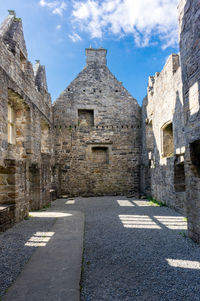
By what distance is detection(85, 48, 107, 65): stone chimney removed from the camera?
11906 millimetres

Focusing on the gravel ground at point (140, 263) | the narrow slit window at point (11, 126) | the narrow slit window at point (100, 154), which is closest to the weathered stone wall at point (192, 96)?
the gravel ground at point (140, 263)

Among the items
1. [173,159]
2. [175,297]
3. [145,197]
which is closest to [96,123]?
[145,197]

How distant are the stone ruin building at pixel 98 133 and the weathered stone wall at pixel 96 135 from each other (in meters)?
0.06

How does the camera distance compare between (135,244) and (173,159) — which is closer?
(135,244)

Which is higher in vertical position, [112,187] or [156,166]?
[156,166]

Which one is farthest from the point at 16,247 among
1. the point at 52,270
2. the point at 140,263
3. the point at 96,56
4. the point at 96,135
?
the point at 96,56

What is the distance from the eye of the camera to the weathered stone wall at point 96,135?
11000 mm

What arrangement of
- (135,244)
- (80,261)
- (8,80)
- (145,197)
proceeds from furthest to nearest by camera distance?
1. (145,197)
2. (8,80)
3. (135,244)
4. (80,261)

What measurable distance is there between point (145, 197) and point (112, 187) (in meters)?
2.14

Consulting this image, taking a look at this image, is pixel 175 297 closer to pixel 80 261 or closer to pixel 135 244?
pixel 80 261

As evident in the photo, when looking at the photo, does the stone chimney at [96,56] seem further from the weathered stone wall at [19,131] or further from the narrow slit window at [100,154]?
the narrow slit window at [100,154]

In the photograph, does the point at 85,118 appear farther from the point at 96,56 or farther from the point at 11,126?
the point at 11,126

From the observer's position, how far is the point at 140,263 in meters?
2.89

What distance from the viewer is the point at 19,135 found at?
688cm
